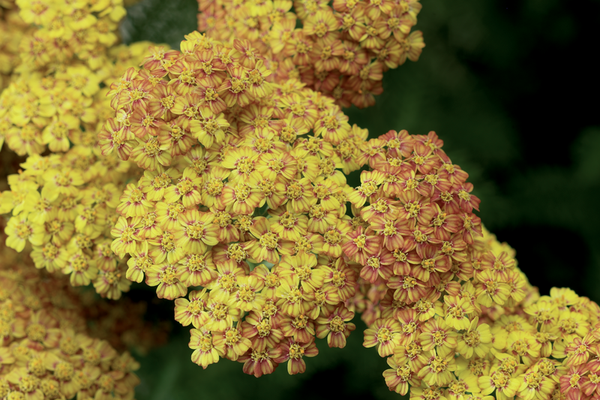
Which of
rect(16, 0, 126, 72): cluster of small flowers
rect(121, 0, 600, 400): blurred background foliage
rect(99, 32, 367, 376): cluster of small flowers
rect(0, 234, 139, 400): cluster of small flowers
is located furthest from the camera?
rect(121, 0, 600, 400): blurred background foliage

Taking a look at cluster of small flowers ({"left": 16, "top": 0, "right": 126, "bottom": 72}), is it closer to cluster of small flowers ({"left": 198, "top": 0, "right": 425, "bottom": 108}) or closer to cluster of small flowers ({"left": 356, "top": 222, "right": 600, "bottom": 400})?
cluster of small flowers ({"left": 198, "top": 0, "right": 425, "bottom": 108})

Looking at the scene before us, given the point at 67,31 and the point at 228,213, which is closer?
the point at 228,213

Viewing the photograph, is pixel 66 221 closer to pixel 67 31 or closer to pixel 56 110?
pixel 56 110

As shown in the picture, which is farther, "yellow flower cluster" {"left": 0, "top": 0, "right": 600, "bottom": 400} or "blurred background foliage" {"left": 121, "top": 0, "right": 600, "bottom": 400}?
"blurred background foliage" {"left": 121, "top": 0, "right": 600, "bottom": 400}

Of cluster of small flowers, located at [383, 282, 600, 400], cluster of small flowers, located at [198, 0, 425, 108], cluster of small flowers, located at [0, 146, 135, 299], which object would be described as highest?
cluster of small flowers, located at [198, 0, 425, 108]

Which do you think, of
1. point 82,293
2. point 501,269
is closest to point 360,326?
point 501,269

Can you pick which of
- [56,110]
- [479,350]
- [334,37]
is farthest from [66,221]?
[479,350]

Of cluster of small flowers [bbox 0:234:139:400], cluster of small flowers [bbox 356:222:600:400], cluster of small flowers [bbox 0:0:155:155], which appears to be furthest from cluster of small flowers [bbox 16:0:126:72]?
cluster of small flowers [bbox 356:222:600:400]
